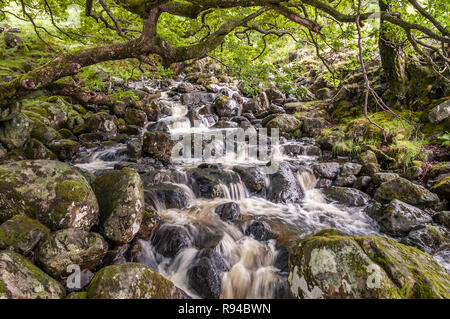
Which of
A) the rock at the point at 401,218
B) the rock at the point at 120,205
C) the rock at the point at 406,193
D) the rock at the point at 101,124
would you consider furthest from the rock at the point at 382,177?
the rock at the point at 101,124

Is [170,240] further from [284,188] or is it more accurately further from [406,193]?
[406,193]

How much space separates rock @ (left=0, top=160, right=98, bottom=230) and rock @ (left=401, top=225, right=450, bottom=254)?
5922 millimetres

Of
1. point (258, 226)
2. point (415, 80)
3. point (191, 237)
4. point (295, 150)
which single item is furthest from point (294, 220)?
point (415, 80)

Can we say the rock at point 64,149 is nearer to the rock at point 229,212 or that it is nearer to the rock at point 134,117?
the rock at point 134,117

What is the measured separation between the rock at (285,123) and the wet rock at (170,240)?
27.3 ft

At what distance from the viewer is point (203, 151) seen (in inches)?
379

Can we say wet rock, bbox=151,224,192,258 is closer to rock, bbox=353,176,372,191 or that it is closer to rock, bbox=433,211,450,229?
rock, bbox=353,176,372,191

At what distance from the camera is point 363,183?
272 inches

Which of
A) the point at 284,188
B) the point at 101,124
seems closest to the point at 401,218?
the point at 284,188

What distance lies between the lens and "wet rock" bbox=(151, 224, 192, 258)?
4449mm

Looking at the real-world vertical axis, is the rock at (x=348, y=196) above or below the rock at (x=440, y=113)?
below

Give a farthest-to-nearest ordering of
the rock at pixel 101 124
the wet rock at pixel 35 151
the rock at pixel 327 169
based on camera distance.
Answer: the rock at pixel 101 124 → the rock at pixel 327 169 → the wet rock at pixel 35 151

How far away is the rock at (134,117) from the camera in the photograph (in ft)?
38.7
